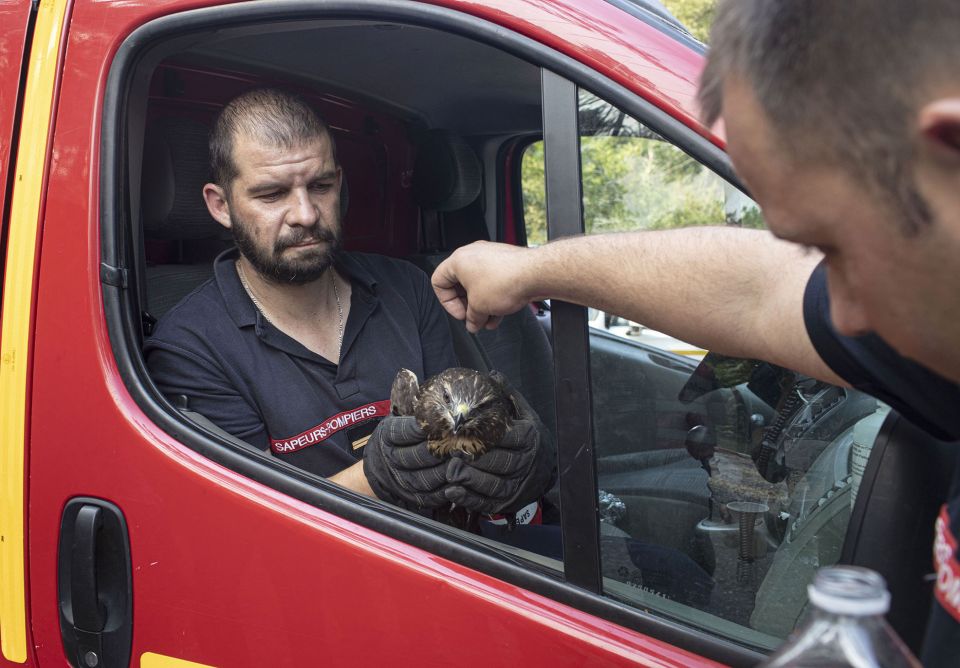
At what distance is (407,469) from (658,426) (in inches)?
22.9

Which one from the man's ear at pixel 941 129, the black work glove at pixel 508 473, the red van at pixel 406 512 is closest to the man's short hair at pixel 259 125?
the red van at pixel 406 512

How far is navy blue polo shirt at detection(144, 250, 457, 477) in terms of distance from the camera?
2088 mm

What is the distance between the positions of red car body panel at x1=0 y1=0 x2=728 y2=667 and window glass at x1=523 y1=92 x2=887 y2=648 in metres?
0.12

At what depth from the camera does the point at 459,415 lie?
75.0 inches

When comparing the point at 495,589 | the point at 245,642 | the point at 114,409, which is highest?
the point at 114,409

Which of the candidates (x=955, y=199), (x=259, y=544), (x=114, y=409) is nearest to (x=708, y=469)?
(x=259, y=544)

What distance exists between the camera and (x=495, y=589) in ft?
4.77

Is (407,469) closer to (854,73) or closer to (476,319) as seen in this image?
(476,319)

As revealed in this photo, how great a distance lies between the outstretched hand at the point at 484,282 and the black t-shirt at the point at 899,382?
0.57m

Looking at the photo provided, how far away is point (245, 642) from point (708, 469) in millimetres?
885

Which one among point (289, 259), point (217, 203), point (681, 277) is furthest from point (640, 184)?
point (217, 203)


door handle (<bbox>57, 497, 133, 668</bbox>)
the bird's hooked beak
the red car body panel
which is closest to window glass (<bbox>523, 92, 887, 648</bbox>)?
the red car body panel

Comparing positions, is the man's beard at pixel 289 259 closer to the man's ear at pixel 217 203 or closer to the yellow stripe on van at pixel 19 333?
the man's ear at pixel 217 203

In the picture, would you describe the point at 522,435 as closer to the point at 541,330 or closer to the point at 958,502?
the point at 541,330
